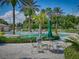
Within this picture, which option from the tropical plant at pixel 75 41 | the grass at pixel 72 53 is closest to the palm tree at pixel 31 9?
the grass at pixel 72 53

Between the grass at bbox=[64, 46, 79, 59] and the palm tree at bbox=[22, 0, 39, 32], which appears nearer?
the grass at bbox=[64, 46, 79, 59]

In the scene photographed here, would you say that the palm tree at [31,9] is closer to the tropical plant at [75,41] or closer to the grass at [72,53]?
the grass at [72,53]

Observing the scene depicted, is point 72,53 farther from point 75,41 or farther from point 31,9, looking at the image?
point 31,9

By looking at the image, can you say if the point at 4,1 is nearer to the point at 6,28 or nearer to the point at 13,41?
the point at 13,41

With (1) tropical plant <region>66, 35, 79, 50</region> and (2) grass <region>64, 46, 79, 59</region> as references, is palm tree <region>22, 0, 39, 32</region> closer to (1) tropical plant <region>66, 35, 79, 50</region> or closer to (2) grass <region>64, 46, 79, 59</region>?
(2) grass <region>64, 46, 79, 59</region>

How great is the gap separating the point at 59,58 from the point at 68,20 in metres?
46.4

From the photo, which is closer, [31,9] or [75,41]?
[75,41]

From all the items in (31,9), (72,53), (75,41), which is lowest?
(72,53)

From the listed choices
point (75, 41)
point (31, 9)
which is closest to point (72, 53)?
point (75, 41)

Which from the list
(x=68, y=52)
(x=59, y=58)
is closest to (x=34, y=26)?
(x=59, y=58)

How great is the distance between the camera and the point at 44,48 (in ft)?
47.4

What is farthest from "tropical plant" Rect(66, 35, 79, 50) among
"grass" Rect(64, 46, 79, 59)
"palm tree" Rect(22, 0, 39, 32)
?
"palm tree" Rect(22, 0, 39, 32)

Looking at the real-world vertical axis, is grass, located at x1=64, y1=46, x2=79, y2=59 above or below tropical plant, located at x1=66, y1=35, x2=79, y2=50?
below

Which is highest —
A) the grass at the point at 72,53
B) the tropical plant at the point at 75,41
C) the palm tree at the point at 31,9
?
the palm tree at the point at 31,9
